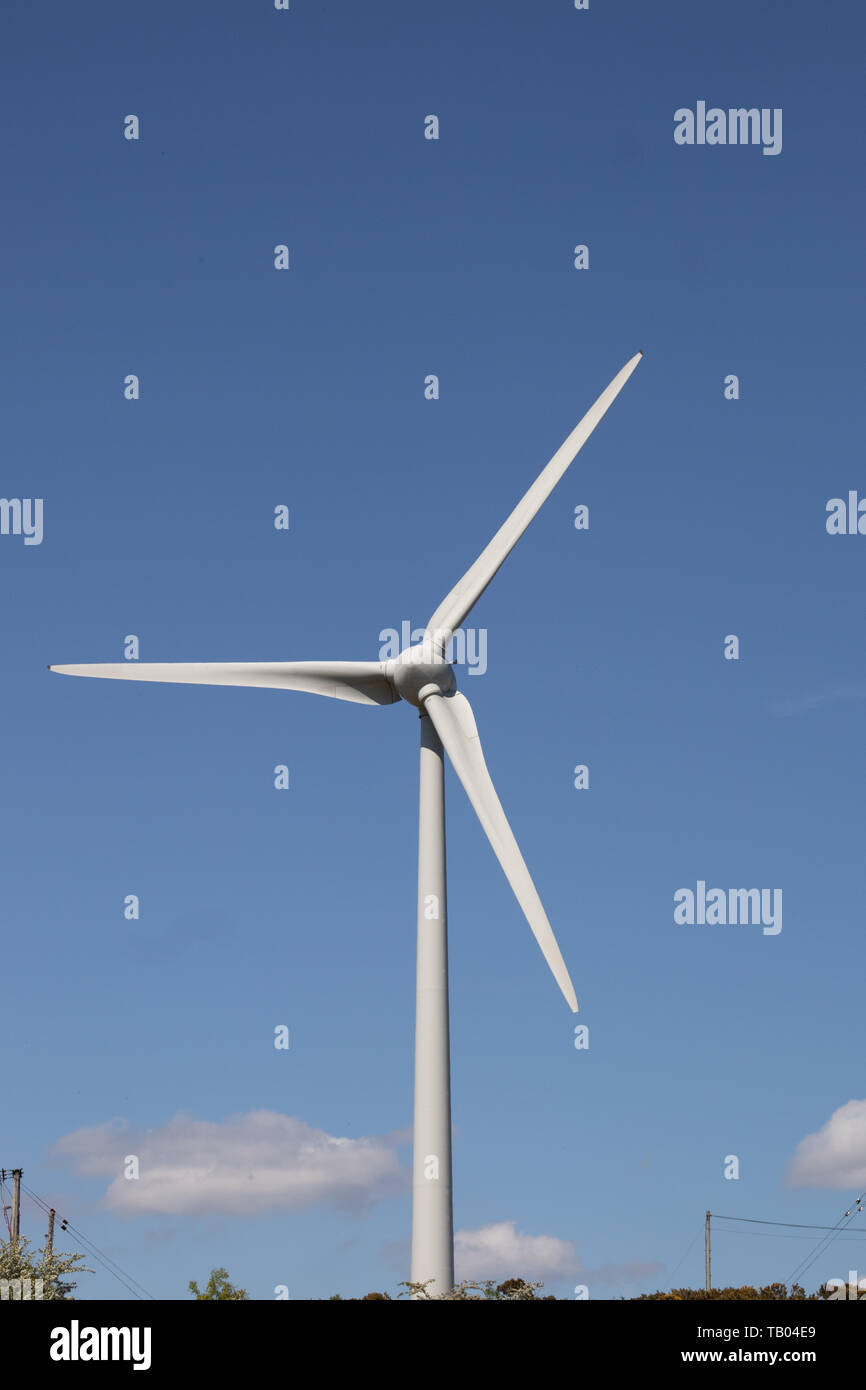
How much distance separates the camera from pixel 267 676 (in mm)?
47375

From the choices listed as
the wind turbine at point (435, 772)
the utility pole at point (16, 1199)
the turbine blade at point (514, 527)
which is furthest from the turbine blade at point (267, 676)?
the utility pole at point (16, 1199)

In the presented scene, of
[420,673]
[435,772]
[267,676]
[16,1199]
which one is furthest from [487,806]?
[16,1199]

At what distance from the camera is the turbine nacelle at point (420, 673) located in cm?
4584

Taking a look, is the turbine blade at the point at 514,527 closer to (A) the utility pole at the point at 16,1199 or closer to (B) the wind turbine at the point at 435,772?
(B) the wind turbine at the point at 435,772

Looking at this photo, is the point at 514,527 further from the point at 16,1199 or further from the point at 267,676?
the point at 16,1199

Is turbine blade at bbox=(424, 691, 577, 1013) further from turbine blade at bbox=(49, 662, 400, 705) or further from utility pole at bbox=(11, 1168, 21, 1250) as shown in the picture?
utility pole at bbox=(11, 1168, 21, 1250)

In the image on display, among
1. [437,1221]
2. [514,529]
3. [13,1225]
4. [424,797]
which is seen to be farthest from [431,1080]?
[13,1225]

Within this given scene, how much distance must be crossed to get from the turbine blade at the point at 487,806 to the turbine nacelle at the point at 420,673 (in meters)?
0.36

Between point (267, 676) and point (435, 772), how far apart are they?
Result: 591 cm
